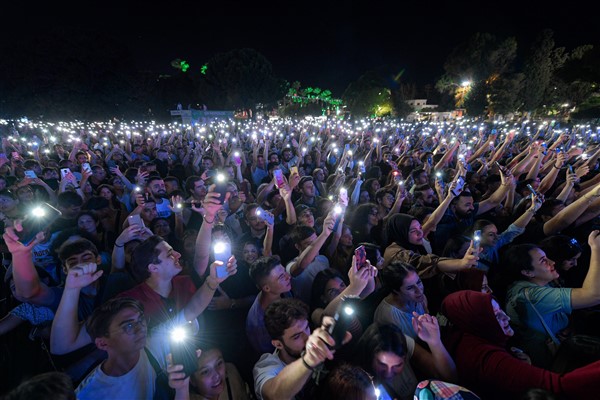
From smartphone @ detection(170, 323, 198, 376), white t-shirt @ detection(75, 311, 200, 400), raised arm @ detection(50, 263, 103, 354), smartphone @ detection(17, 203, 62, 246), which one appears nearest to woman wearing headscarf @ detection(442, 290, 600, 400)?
smartphone @ detection(170, 323, 198, 376)

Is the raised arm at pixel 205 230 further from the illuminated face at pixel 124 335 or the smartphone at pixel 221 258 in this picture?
the illuminated face at pixel 124 335

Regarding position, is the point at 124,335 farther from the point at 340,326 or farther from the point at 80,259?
the point at 340,326

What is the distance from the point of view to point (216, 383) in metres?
2.21

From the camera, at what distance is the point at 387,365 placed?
7.32 ft

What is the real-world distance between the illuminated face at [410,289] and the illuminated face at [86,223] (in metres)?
4.05

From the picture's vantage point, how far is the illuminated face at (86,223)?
4.25 m

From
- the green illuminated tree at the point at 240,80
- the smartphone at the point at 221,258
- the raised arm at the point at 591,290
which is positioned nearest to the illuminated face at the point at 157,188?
the smartphone at the point at 221,258

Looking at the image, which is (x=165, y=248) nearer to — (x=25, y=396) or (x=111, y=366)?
(x=111, y=366)

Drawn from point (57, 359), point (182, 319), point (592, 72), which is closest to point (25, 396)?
point (57, 359)

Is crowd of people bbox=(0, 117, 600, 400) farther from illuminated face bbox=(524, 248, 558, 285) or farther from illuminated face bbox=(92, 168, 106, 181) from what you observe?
illuminated face bbox=(92, 168, 106, 181)

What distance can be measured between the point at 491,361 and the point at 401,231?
207 centimetres

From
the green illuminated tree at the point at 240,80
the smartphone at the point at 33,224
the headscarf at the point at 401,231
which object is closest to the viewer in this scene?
the smartphone at the point at 33,224

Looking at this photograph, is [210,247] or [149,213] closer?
[210,247]

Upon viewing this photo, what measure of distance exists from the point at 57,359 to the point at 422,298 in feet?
9.91
